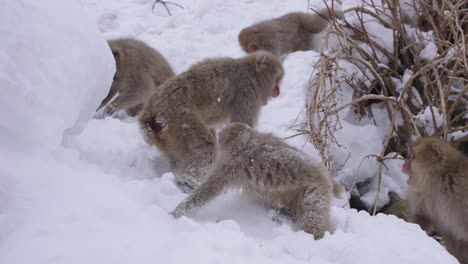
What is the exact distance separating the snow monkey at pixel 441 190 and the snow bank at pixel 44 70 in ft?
8.44

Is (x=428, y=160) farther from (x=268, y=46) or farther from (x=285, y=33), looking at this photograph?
(x=285, y=33)

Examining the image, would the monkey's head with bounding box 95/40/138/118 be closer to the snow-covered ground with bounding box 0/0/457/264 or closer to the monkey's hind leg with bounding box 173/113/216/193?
the snow-covered ground with bounding box 0/0/457/264

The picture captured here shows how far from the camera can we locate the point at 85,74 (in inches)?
128

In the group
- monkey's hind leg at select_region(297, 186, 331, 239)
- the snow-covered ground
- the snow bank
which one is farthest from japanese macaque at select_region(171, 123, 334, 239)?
the snow bank

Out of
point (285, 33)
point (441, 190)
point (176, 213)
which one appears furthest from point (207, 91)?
point (285, 33)

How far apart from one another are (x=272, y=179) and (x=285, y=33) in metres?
4.52

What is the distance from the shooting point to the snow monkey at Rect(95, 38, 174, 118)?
5.55 metres

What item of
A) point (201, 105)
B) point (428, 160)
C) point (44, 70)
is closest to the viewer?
point (44, 70)

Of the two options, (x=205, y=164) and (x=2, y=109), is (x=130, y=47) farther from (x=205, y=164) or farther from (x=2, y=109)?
(x=2, y=109)

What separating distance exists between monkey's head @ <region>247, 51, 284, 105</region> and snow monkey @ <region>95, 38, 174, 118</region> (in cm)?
158

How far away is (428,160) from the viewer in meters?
4.05

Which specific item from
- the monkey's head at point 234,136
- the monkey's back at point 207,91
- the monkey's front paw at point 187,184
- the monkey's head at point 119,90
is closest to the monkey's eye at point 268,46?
the monkey's head at point 119,90

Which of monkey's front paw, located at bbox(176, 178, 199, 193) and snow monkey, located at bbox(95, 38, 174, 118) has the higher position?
monkey's front paw, located at bbox(176, 178, 199, 193)

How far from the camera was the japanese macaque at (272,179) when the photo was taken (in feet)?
10.1
